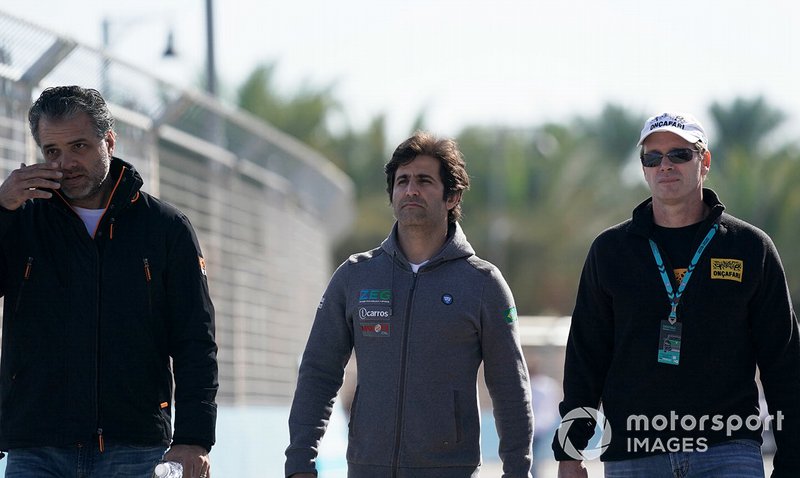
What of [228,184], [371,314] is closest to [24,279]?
[371,314]

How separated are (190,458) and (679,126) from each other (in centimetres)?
244

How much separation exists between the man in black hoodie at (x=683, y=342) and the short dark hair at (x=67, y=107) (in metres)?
2.18

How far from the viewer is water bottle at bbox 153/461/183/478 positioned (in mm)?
5258

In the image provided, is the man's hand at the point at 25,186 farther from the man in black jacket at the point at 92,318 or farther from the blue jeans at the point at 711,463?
the blue jeans at the point at 711,463

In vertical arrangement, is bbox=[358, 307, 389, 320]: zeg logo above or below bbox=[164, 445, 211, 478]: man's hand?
above

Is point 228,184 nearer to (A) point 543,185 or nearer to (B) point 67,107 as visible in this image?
(B) point 67,107

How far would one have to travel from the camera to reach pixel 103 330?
18.0 ft

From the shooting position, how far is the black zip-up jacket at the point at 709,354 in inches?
224

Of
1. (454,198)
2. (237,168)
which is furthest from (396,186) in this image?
(237,168)

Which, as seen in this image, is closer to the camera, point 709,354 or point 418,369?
point 709,354

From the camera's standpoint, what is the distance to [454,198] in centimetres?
627

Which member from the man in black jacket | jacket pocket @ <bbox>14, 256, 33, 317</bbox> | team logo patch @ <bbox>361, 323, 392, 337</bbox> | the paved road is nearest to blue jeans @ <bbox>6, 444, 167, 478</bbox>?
the man in black jacket

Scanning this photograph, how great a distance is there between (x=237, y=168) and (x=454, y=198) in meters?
9.51
